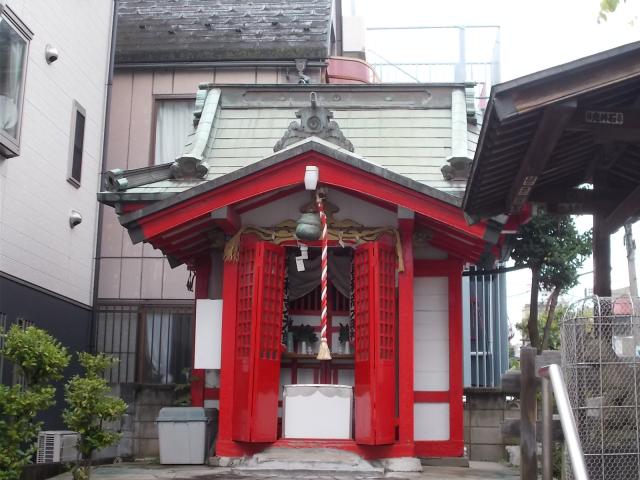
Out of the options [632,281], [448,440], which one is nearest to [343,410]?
[448,440]

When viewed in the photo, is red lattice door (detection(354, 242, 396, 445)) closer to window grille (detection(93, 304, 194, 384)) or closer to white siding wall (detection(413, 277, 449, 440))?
white siding wall (detection(413, 277, 449, 440))

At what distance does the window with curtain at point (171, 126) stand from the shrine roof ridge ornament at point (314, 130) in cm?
598

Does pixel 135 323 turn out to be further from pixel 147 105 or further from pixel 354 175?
pixel 354 175

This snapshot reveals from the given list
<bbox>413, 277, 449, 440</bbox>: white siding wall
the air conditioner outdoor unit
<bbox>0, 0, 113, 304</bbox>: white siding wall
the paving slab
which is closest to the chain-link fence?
the paving slab

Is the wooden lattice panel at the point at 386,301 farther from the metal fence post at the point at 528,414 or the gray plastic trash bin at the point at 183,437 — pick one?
the metal fence post at the point at 528,414

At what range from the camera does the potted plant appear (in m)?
14.1

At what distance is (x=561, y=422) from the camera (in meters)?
6.88

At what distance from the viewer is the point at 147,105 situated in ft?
64.0

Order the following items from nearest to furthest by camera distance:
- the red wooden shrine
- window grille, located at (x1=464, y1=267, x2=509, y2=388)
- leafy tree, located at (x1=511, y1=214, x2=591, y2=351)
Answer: the red wooden shrine, leafy tree, located at (x1=511, y1=214, x2=591, y2=351), window grille, located at (x1=464, y1=267, x2=509, y2=388)

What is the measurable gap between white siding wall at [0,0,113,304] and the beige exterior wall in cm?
156

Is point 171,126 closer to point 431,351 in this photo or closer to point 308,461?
point 431,351

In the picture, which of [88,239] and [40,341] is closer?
[40,341]

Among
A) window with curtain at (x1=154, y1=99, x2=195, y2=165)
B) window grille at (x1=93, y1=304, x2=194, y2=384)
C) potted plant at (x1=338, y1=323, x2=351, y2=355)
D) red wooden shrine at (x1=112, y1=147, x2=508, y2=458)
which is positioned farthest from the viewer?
window with curtain at (x1=154, y1=99, x2=195, y2=165)

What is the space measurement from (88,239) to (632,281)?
39.8ft
